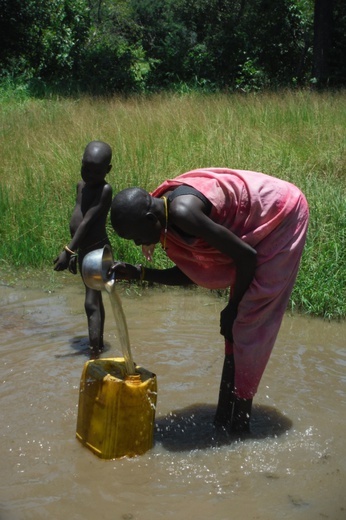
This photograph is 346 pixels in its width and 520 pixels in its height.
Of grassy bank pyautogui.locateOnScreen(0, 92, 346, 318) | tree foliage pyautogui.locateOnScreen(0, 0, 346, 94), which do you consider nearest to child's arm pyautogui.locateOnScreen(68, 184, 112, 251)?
grassy bank pyautogui.locateOnScreen(0, 92, 346, 318)

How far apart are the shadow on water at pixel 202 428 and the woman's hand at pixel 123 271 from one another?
0.81 metres

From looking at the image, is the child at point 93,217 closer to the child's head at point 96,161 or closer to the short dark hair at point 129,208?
the child's head at point 96,161

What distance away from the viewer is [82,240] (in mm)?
4367

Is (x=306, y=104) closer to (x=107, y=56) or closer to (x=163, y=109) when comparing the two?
(x=163, y=109)

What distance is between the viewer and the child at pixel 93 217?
14.0 ft

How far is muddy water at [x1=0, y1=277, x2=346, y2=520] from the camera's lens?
2.93 m

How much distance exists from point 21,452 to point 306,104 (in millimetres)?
6500

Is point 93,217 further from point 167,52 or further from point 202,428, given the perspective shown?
point 167,52

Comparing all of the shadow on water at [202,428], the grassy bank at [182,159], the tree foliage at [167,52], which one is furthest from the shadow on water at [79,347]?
the tree foliage at [167,52]

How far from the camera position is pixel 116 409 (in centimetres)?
302

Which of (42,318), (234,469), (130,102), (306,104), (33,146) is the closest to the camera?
(234,469)

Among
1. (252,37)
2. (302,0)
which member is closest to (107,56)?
(252,37)

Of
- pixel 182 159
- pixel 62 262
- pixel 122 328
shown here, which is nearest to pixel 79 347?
pixel 62 262

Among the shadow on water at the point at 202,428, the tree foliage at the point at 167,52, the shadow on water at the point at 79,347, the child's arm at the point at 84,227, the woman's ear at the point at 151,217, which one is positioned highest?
the tree foliage at the point at 167,52
